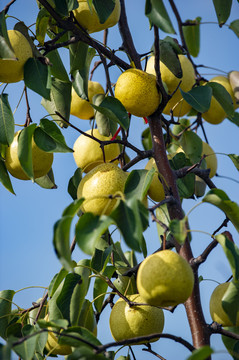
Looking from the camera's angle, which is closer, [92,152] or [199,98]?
[199,98]

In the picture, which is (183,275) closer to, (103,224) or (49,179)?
(103,224)

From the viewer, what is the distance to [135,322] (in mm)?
1422

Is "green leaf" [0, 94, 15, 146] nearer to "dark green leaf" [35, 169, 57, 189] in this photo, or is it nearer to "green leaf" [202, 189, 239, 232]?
"dark green leaf" [35, 169, 57, 189]

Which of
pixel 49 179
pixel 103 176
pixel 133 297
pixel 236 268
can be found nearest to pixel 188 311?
pixel 133 297

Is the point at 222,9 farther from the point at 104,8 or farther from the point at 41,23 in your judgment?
the point at 41,23

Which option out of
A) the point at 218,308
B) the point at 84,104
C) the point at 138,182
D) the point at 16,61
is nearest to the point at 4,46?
the point at 16,61

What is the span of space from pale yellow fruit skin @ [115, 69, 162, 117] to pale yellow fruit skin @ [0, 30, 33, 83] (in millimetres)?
279

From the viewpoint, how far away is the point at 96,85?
2.07m

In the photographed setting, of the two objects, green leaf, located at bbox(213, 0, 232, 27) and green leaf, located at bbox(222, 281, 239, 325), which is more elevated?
green leaf, located at bbox(213, 0, 232, 27)

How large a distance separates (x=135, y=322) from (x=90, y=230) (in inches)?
19.9

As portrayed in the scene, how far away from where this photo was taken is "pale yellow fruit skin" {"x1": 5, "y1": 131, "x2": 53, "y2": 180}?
61.5 inches

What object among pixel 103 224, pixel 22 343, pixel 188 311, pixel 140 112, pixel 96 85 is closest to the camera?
pixel 103 224

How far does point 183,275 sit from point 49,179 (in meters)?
0.89

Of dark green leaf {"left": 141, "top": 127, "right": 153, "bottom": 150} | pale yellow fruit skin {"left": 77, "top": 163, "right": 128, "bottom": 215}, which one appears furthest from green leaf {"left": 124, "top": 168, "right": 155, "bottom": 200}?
dark green leaf {"left": 141, "top": 127, "right": 153, "bottom": 150}
